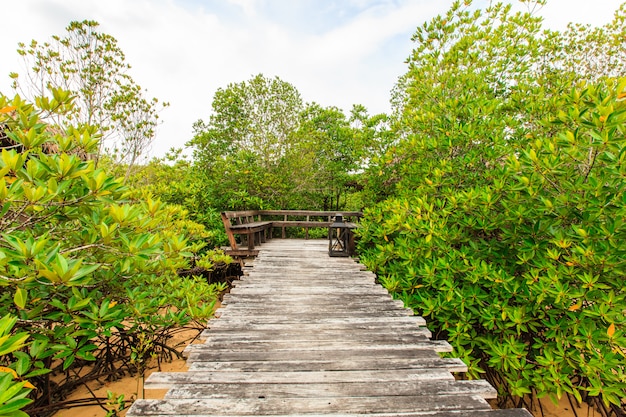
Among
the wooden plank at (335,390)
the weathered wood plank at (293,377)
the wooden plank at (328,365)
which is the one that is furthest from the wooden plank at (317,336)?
the wooden plank at (335,390)

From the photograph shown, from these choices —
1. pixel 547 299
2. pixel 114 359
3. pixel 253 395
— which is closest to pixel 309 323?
pixel 253 395

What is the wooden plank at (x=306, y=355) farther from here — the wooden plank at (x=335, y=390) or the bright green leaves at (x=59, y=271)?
the bright green leaves at (x=59, y=271)

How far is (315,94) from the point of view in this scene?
1108cm

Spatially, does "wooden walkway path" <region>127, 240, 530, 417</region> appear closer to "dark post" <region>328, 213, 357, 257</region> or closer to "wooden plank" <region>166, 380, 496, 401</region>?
"wooden plank" <region>166, 380, 496, 401</region>

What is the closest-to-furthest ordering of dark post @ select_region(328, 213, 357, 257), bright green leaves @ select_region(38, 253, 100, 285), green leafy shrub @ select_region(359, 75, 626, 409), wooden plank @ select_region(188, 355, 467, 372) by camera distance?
1. bright green leaves @ select_region(38, 253, 100, 285)
2. wooden plank @ select_region(188, 355, 467, 372)
3. green leafy shrub @ select_region(359, 75, 626, 409)
4. dark post @ select_region(328, 213, 357, 257)

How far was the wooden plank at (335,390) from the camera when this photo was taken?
187 cm

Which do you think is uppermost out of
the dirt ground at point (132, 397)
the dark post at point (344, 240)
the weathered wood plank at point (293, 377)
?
the dark post at point (344, 240)

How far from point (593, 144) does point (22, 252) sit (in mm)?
4329

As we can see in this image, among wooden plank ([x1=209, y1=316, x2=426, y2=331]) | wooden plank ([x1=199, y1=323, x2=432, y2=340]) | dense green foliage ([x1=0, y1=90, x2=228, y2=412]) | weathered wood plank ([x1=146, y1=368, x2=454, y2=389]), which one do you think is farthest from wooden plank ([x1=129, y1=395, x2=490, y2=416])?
wooden plank ([x1=209, y1=316, x2=426, y2=331])

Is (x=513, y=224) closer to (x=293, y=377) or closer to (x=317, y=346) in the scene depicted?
(x=317, y=346)

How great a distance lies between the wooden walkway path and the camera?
69.4 inches

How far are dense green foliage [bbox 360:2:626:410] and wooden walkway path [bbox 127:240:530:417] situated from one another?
2.53ft

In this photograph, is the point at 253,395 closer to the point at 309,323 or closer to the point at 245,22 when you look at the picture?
the point at 309,323

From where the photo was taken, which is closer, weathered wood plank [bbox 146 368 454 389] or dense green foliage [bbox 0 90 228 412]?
dense green foliage [bbox 0 90 228 412]
